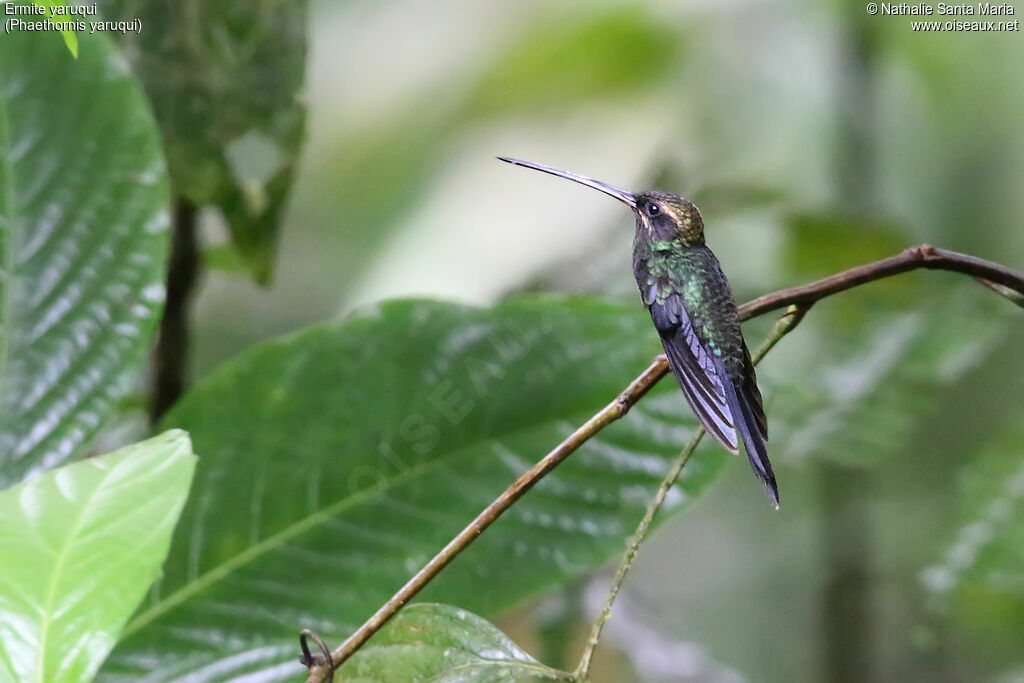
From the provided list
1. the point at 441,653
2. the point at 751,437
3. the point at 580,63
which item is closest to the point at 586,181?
the point at 751,437

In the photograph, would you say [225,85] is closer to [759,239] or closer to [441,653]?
[441,653]

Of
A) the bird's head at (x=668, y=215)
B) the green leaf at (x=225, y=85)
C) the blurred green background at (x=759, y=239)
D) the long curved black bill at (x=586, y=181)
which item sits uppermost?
the green leaf at (x=225, y=85)

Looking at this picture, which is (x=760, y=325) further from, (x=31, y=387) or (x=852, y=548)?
(x=31, y=387)

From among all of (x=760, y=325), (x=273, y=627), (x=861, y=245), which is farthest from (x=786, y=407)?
(x=273, y=627)

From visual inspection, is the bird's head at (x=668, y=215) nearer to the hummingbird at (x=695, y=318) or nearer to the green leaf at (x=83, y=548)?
the hummingbird at (x=695, y=318)

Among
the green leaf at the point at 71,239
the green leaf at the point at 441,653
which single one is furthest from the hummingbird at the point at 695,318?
the green leaf at the point at 71,239
